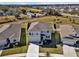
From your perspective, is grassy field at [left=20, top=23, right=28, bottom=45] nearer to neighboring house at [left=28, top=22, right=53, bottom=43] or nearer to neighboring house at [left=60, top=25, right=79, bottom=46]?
neighboring house at [left=28, top=22, right=53, bottom=43]

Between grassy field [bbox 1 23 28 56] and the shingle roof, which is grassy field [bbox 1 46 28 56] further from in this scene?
the shingle roof

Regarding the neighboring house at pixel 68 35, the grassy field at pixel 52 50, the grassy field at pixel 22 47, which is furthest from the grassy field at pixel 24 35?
the neighboring house at pixel 68 35

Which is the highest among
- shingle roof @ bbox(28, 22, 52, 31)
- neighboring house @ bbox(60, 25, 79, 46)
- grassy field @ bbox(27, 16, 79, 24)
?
grassy field @ bbox(27, 16, 79, 24)

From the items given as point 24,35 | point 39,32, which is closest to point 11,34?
point 24,35

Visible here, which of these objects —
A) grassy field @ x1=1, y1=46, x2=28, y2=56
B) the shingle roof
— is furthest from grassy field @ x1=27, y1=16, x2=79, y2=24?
grassy field @ x1=1, y1=46, x2=28, y2=56

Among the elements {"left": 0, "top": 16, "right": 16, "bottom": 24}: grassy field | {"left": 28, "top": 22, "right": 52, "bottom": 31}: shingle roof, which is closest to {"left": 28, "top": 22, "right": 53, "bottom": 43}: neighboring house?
{"left": 28, "top": 22, "right": 52, "bottom": 31}: shingle roof

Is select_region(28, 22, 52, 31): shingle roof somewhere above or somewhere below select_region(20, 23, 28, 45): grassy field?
above

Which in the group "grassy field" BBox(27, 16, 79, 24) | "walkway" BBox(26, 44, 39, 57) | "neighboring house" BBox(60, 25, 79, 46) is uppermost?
"grassy field" BBox(27, 16, 79, 24)

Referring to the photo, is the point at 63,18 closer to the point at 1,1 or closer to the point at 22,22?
the point at 22,22

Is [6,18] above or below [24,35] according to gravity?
above

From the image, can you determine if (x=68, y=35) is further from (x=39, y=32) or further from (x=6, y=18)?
(x=6, y=18)
